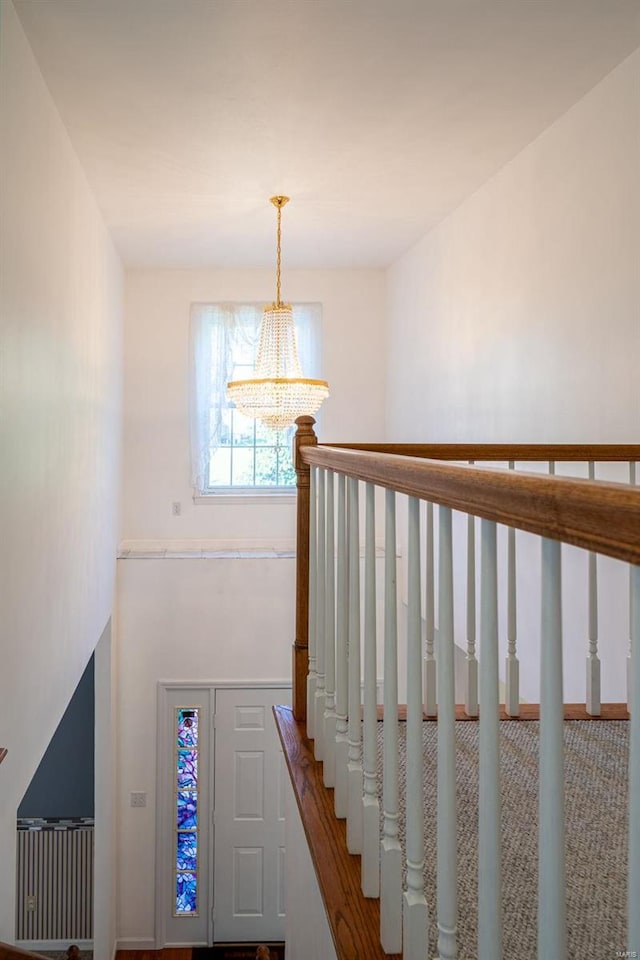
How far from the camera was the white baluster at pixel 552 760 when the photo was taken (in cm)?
65

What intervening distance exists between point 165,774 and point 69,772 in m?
1.46

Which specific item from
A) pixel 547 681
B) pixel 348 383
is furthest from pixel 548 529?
pixel 348 383

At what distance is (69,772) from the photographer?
6.67 metres

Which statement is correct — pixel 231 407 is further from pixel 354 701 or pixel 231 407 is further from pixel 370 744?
pixel 370 744

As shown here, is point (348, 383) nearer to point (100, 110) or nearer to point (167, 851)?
point (100, 110)

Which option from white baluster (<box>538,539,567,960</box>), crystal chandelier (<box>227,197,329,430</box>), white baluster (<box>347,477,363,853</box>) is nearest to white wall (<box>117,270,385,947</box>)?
crystal chandelier (<box>227,197,329,430</box>)

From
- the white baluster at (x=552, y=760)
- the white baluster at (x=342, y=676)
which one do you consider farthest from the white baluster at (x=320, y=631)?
the white baluster at (x=552, y=760)

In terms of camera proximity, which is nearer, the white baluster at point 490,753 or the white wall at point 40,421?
the white baluster at point 490,753

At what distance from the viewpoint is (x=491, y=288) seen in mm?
3961

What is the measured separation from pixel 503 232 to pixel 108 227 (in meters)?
2.61

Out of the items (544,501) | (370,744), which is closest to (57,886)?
(370,744)

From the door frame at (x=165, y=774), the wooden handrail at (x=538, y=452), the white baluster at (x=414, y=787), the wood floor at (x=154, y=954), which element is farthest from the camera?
the door frame at (x=165, y=774)

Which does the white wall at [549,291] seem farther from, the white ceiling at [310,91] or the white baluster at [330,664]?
the white baluster at [330,664]

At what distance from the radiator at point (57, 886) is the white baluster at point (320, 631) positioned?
5.59m
